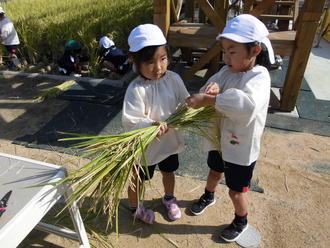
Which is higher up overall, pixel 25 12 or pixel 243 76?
pixel 243 76

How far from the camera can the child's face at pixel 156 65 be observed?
1.60m

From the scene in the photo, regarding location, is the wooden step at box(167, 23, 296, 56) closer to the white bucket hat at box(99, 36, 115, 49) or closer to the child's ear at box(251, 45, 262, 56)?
the white bucket hat at box(99, 36, 115, 49)

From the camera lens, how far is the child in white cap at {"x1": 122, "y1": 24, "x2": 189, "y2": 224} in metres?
1.57

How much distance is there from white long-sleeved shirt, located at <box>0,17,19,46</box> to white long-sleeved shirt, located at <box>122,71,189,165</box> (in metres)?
4.84

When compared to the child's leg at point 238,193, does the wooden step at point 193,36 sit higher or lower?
higher

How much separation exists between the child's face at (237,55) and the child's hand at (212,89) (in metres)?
0.16

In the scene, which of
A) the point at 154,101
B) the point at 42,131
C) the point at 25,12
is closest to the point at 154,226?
the point at 154,101

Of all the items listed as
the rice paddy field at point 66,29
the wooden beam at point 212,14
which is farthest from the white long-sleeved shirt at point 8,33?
the wooden beam at point 212,14

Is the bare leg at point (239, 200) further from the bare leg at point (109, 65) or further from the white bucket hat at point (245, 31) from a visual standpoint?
the bare leg at point (109, 65)

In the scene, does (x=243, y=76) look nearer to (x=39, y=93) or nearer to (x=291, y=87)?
(x=291, y=87)

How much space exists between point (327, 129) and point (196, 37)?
6.92 feet

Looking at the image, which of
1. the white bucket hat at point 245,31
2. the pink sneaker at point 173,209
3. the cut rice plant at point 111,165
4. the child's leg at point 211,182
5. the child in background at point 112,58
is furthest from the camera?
the child in background at point 112,58

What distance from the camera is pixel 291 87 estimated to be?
3.57 m

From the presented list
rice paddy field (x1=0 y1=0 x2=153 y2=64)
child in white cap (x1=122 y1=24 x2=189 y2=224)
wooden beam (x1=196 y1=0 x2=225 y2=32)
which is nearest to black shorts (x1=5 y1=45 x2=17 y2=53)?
rice paddy field (x1=0 y1=0 x2=153 y2=64)
